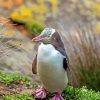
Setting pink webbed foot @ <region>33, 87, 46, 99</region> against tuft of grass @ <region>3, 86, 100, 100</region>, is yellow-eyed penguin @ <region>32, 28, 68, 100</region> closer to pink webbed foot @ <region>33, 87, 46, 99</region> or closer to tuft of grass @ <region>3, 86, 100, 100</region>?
pink webbed foot @ <region>33, 87, 46, 99</region>

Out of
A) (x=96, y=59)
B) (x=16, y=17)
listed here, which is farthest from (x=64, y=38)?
(x=16, y=17)

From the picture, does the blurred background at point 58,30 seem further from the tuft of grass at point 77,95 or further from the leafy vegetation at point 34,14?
the tuft of grass at point 77,95

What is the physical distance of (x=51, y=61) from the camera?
4.28m

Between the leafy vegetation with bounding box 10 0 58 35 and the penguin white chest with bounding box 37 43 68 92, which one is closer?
the penguin white chest with bounding box 37 43 68 92

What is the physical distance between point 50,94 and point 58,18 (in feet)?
15.3

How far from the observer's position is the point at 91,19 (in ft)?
30.3

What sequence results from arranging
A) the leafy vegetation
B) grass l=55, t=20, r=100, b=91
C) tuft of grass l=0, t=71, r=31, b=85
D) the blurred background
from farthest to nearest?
the leafy vegetation, grass l=55, t=20, r=100, b=91, the blurred background, tuft of grass l=0, t=71, r=31, b=85

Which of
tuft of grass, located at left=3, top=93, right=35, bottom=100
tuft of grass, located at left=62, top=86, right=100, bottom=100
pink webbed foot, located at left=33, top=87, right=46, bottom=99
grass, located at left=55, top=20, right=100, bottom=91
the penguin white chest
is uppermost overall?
the penguin white chest

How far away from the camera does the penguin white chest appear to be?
4270 millimetres

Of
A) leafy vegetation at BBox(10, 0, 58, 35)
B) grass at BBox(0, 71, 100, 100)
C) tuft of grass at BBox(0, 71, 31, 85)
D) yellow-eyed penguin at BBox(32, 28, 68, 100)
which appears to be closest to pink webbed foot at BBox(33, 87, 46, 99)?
grass at BBox(0, 71, 100, 100)

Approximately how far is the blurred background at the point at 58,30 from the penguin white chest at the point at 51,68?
0.61m

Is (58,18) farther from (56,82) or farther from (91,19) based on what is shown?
(56,82)

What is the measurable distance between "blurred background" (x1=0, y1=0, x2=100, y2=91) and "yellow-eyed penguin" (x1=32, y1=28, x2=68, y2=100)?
0.61 metres

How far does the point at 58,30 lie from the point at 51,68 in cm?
354
